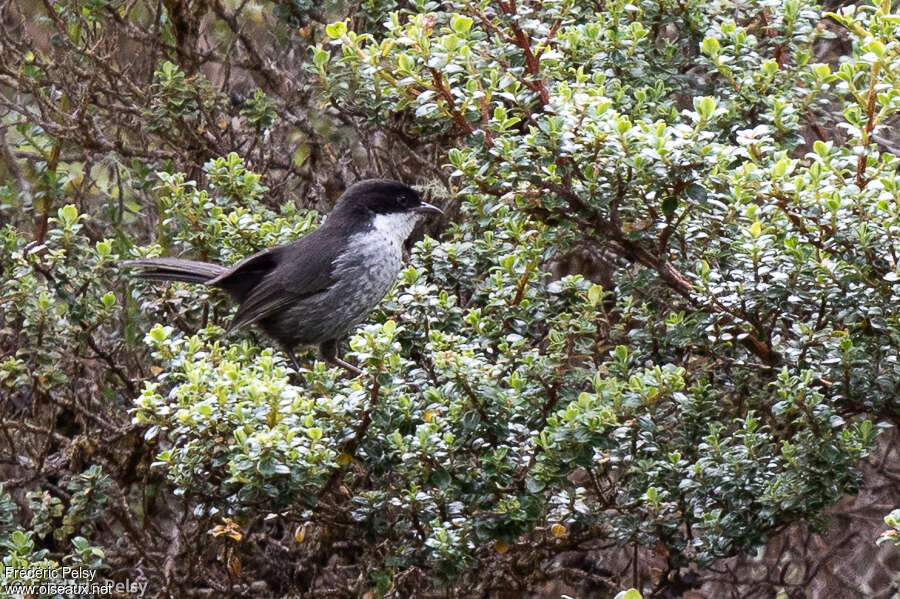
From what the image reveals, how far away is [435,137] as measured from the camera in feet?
17.5

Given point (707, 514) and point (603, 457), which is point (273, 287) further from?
point (707, 514)

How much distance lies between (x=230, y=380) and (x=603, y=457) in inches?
51.4

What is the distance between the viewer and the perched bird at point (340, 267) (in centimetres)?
564

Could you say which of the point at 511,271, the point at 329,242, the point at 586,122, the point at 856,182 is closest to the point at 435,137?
the point at 329,242

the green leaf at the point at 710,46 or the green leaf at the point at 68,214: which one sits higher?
the green leaf at the point at 710,46

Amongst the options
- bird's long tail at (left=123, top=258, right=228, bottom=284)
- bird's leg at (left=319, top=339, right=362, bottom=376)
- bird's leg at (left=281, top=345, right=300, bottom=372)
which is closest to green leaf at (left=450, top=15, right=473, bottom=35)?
bird's long tail at (left=123, top=258, right=228, bottom=284)

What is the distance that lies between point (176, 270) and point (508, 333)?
1649mm

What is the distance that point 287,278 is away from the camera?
5672 millimetres

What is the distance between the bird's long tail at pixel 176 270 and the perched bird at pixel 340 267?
0.83ft

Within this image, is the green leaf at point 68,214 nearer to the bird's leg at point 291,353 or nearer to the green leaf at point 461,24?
the bird's leg at point 291,353

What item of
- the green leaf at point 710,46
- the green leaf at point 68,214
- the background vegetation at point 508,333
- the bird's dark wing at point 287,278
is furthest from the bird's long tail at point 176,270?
the green leaf at point 710,46

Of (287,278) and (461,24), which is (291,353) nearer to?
(287,278)

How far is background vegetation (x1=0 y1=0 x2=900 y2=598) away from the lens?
3605 mm

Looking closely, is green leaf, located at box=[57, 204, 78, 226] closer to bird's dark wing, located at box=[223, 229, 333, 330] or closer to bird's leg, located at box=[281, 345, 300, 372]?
bird's dark wing, located at box=[223, 229, 333, 330]
